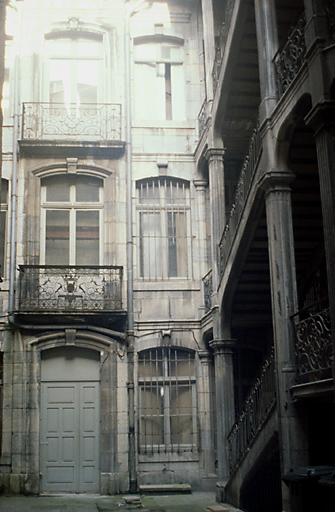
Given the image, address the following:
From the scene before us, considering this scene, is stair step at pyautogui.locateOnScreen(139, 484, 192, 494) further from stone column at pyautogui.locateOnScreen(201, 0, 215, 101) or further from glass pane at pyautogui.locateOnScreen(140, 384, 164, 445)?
stone column at pyautogui.locateOnScreen(201, 0, 215, 101)

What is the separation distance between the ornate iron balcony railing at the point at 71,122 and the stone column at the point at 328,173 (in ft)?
28.0

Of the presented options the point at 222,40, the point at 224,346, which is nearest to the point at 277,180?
the point at 224,346

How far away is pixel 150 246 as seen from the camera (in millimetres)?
14539

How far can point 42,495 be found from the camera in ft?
42.3

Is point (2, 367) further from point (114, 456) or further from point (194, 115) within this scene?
point (194, 115)

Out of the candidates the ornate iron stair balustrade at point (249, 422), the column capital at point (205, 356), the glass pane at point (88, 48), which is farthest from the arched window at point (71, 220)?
the ornate iron stair balustrade at point (249, 422)

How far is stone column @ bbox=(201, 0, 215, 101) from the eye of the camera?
13070 mm

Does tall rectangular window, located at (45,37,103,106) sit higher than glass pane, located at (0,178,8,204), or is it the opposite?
tall rectangular window, located at (45,37,103,106)

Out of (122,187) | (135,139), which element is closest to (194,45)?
(135,139)

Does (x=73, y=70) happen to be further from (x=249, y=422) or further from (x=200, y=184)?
(x=249, y=422)

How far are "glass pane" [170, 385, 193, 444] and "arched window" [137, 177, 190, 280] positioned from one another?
2438mm

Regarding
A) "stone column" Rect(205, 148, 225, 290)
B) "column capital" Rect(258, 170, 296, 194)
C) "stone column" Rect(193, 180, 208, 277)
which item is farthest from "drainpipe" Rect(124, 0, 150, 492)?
"column capital" Rect(258, 170, 296, 194)

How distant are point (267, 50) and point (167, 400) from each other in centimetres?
760

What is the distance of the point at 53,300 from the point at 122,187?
2.90 metres
